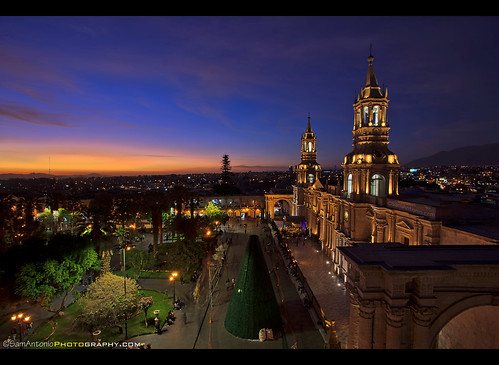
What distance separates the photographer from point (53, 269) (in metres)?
16.9

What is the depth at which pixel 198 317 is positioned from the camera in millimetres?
18594

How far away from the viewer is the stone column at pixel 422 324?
355 inches

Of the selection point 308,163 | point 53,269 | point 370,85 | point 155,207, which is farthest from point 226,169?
point 53,269

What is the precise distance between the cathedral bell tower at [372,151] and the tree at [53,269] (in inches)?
902

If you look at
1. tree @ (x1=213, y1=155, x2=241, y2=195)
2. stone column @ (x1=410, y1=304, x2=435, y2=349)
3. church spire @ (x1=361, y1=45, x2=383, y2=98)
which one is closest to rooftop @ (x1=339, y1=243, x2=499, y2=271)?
stone column @ (x1=410, y1=304, x2=435, y2=349)

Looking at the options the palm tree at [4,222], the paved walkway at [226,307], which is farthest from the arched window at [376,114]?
the palm tree at [4,222]

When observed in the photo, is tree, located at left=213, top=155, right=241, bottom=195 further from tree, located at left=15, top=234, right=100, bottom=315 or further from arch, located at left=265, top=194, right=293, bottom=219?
tree, located at left=15, top=234, right=100, bottom=315

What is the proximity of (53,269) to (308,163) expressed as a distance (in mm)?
42010

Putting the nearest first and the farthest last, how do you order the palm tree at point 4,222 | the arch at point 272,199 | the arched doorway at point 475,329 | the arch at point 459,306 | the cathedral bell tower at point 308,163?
the arch at point 459,306, the arched doorway at point 475,329, the palm tree at point 4,222, the cathedral bell tower at point 308,163, the arch at point 272,199

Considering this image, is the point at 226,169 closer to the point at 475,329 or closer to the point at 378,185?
the point at 378,185

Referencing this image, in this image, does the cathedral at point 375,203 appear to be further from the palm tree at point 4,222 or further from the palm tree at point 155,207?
the palm tree at point 4,222

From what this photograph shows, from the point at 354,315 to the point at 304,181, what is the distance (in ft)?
134
